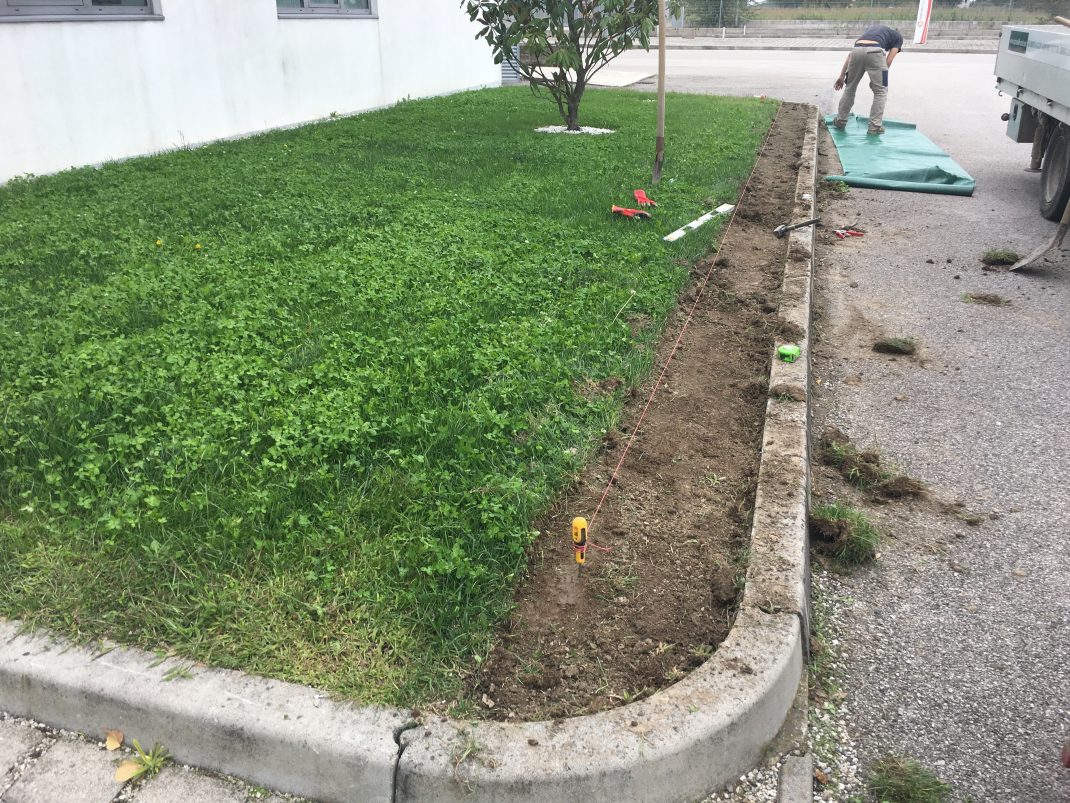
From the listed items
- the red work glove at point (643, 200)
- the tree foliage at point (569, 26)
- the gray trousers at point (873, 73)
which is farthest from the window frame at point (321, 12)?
the gray trousers at point (873, 73)

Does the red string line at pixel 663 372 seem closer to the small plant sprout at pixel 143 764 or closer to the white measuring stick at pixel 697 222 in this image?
the white measuring stick at pixel 697 222

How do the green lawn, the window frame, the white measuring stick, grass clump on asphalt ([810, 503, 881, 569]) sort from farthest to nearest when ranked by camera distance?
the window frame < the white measuring stick < grass clump on asphalt ([810, 503, 881, 569]) < the green lawn

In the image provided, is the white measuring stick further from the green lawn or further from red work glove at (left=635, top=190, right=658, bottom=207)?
red work glove at (left=635, top=190, right=658, bottom=207)

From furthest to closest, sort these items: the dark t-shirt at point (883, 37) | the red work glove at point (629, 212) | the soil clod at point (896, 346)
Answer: the dark t-shirt at point (883, 37), the red work glove at point (629, 212), the soil clod at point (896, 346)

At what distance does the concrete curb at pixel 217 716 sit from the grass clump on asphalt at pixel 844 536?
6.07 feet

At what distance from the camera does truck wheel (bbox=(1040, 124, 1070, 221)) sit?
7.75m

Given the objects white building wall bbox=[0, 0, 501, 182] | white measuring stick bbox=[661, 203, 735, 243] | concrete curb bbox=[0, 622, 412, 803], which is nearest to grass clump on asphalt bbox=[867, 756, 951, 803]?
concrete curb bbox=[0, 622, 412, 803]

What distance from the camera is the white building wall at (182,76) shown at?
796 cm

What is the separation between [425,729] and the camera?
2154 millimetres

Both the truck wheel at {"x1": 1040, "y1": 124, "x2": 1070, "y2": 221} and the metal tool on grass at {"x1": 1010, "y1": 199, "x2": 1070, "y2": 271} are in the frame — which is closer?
the metal tool on grass at {"x1": 1010, "y1": 199, "x2": 1070, "y2": 271}

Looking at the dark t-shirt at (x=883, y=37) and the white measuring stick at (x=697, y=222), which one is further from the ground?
the dark t-shirt at (x=883, y=37)

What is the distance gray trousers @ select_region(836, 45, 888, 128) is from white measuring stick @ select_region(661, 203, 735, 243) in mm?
5809

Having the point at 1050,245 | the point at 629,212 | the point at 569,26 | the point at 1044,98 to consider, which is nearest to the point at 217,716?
the point at 629,212

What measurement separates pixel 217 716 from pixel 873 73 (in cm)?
1314
